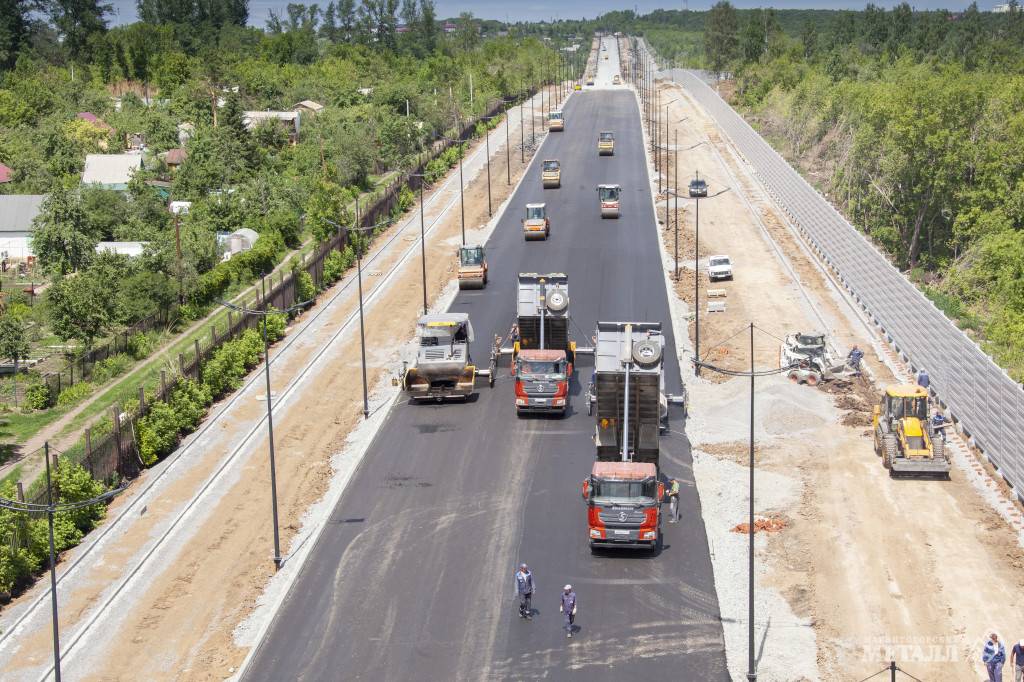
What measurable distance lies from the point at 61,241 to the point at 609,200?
41.2 m

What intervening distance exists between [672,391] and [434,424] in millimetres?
11582

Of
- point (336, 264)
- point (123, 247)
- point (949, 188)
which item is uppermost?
point (949, 188)

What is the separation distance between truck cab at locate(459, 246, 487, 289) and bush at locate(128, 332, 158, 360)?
747 inches

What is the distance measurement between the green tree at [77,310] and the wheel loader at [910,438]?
42.8 m

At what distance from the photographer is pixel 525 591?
1358 inches

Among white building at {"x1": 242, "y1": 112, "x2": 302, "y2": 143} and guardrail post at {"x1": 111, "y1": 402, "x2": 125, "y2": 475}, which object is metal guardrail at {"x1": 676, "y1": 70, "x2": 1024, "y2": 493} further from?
white building at {"x1": 242, "y1": 112, "x2": 302, "y2": 143}

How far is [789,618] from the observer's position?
3528cm

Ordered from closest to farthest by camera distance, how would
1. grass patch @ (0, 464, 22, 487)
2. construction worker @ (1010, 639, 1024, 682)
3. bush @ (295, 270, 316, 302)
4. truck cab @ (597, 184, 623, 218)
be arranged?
construction worker @ (1010, 639, 1024, 682) → grass patch @ (0, 464, 22, 487) → bush @ (295, 270, 316, 302) → truck cab @ (597, 184, 623, 218)

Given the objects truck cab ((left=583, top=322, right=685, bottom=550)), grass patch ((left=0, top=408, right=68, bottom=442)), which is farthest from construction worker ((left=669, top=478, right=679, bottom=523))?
grass patch ((left=0, top=408, right=68, bottom=442))

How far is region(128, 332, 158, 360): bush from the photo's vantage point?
214ft

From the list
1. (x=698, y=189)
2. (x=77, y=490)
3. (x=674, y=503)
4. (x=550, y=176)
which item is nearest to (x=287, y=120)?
(x=550, y=176)

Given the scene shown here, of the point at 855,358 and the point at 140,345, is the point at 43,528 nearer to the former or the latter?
the point at 140,345

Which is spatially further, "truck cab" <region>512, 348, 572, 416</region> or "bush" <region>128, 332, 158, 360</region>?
"bush" <region>128, 332, 158, 360</region>

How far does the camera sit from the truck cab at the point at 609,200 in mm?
92812
